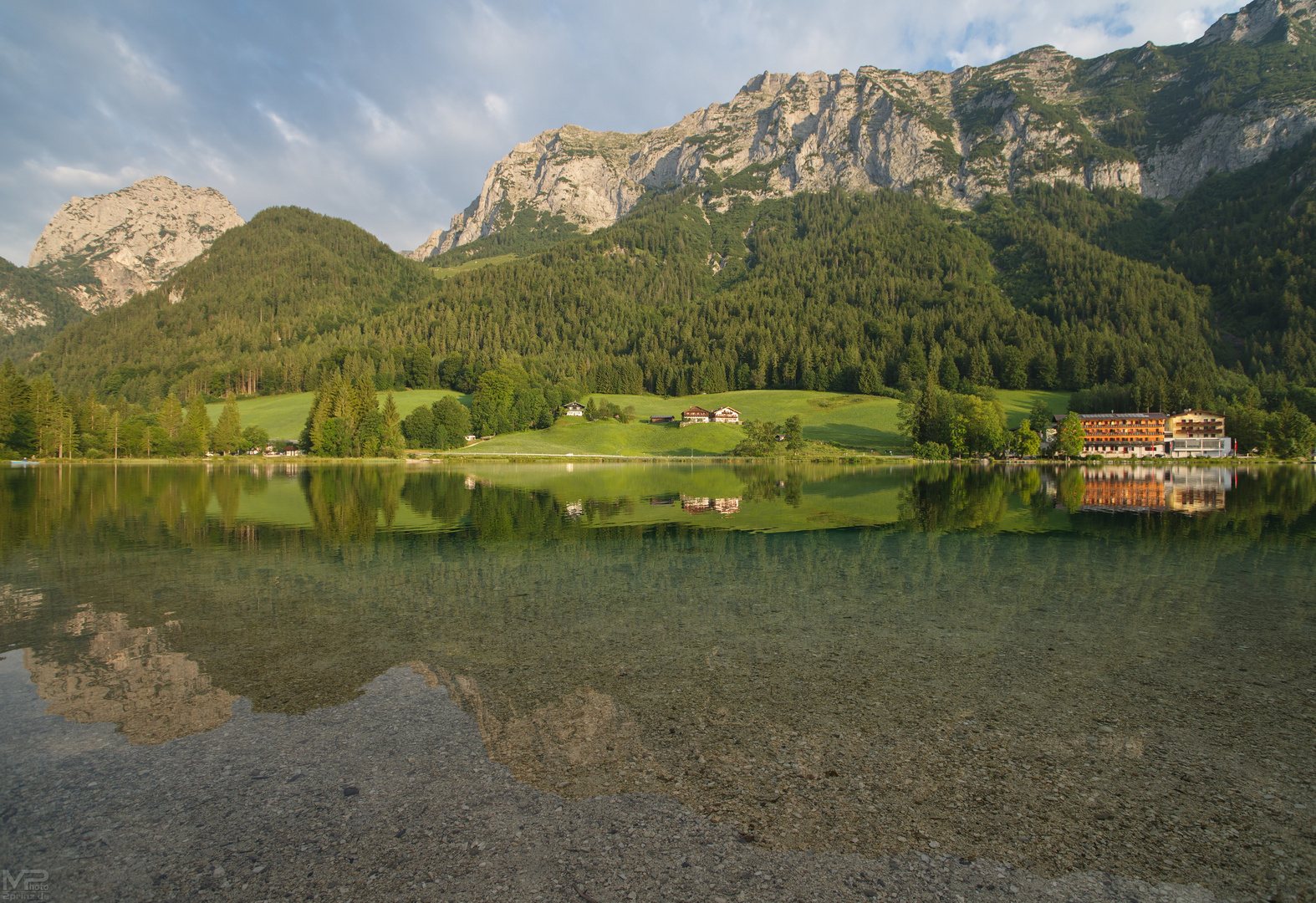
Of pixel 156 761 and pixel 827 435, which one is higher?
pixel 827 435

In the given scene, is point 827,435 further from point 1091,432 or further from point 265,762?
point 265,762

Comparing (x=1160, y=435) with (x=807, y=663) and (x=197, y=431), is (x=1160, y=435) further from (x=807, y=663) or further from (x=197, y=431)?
(x=197, y=431)

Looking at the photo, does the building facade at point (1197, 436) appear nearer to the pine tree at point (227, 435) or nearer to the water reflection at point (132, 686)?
the water reflection at point (132, 686)

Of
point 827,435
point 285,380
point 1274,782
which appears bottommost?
point 1274,782

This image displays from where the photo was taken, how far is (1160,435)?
5640 inches

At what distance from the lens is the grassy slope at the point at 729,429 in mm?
135375

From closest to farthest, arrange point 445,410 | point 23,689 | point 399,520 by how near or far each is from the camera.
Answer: point 23,689, point 399,520, point 445,410

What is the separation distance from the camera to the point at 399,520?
30.1 meters

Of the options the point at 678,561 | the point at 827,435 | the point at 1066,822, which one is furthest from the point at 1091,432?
the point at 1066,822

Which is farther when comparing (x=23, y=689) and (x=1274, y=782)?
(x=23, y=689)

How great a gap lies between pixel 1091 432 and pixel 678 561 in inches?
6433

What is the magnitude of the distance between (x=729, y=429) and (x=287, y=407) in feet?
367
